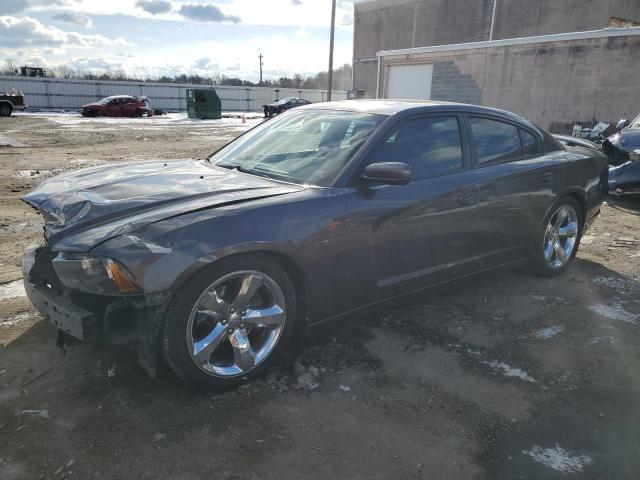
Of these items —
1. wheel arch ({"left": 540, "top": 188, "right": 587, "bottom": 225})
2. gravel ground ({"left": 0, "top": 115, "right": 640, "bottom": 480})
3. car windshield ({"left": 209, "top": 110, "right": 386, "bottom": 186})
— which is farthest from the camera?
wheel arch ({"left": 540, "top": 188, "right": 587, "bottom": 225})

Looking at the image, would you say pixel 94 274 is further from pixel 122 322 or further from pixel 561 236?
pixel 561 236

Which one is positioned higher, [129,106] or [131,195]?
[131,195]

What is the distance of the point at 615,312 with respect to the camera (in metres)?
3.94

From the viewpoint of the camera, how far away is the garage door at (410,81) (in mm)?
20906

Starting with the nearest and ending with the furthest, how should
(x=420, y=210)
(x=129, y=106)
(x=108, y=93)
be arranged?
(x=420, y=210), (x=129, y=106), (x=108, y=93)

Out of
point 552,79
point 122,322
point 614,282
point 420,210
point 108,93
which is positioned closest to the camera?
point 122,322

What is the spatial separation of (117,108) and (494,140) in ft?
106

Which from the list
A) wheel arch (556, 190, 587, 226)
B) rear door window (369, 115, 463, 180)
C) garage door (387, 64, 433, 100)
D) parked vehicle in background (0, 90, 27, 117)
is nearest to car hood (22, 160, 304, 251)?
rear door window (369, 115, 463, 180)

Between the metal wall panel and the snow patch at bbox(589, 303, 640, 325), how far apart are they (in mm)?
42809

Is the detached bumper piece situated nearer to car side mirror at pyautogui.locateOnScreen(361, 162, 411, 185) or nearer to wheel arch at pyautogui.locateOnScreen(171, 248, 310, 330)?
wheel arch at pyautogui.locateOnScreen(171, 248, 310, 330)

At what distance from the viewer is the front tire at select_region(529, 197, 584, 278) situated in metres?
4.39

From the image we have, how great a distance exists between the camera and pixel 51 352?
3.07 meters

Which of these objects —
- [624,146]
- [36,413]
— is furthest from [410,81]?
[36,413]

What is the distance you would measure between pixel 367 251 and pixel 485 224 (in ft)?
3.98
